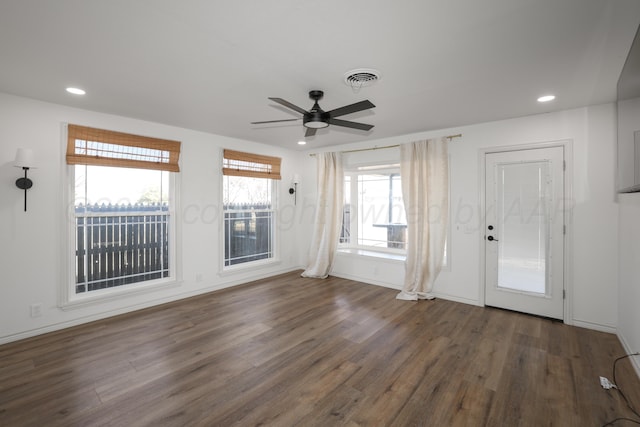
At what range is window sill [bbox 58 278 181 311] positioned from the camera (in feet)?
11.0

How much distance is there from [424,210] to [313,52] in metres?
2.95

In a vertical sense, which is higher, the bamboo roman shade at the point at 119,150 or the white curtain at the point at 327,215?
the bamboo roman shade at the point at 119,150

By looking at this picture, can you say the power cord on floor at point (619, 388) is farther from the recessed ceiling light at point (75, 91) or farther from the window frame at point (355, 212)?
the recessed ceiling light at point (75, 91)

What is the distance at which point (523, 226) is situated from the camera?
3686mm

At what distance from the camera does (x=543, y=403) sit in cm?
207

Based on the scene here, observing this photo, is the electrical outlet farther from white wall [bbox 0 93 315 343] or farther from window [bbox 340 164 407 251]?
window [bbox 340 164 407 251]

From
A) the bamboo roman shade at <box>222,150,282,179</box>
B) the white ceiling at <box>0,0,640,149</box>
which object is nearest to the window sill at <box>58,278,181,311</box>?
the bamboo roman shade at <box>222,150,282,179</box>

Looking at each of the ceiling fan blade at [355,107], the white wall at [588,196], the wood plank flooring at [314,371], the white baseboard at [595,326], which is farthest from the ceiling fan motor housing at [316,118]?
the white baseboard at [595,326]

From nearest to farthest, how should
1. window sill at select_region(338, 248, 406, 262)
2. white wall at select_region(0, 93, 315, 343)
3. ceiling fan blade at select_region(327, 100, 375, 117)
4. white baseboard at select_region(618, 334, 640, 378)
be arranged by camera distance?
ceiling fan blade at select_region(327, 100, 375, 117) → white baseboard at select_region(618, 334, 640, 378) → white wall at select_region(0, 93, 315, 343) → window sill at select_region(338, 248, 406, 262)

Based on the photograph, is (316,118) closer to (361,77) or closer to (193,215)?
(361,77)

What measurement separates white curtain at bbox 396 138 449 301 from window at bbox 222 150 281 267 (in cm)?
253

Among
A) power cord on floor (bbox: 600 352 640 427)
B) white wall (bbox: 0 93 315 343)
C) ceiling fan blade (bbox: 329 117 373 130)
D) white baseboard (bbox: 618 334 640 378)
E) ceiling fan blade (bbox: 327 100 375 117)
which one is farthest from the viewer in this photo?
white wall (bbox: 0 93 315 343)

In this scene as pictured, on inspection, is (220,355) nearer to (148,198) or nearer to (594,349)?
(148,198)

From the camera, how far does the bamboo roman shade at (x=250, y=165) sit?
4.80 meters
